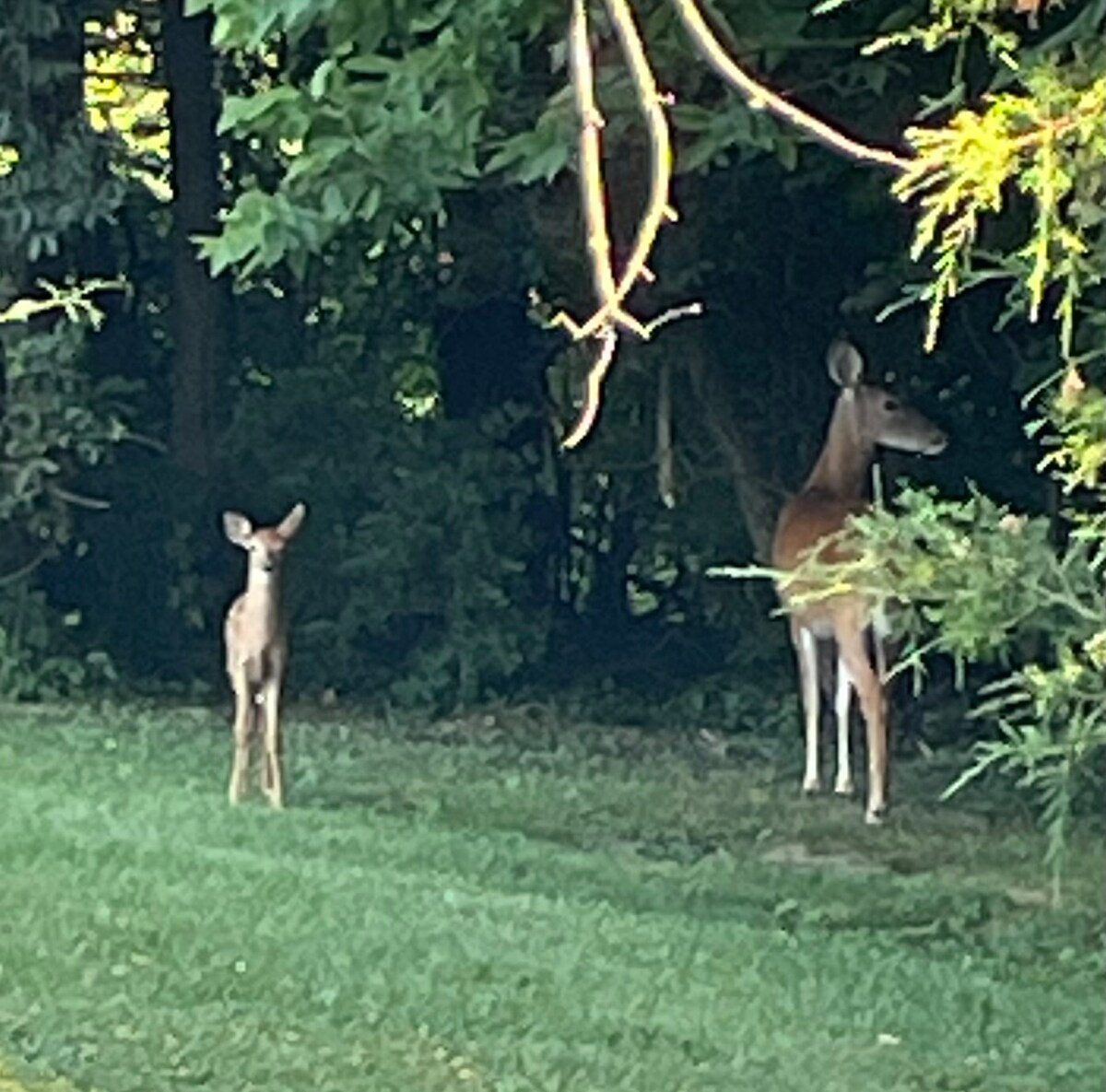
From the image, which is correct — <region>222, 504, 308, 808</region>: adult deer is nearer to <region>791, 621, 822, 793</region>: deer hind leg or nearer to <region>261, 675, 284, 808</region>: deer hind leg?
<region>261, 675, 284, 808</region>: deer hind leg

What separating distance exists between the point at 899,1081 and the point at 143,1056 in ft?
5.22

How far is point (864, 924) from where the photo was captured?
9.12 metres

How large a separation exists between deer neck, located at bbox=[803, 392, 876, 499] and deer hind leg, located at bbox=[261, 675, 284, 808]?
8.22 ft

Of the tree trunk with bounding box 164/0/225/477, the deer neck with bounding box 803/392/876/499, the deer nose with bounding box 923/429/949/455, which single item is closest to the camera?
the deer neck with bounding box 803/392/876/499

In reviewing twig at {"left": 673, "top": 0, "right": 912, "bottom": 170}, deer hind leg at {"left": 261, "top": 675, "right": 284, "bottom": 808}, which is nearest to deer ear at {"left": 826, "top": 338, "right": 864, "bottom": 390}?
deer hind leg at {"left": 261, "top": 675, "right": 284, "bottom": 808}

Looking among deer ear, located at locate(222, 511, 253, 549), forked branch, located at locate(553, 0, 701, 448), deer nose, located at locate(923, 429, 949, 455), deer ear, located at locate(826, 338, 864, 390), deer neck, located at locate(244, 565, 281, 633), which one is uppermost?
deer ear, located at locate(826, 338, 864, 390)

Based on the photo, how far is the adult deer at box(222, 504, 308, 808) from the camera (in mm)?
10586

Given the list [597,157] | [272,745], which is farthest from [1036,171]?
[272,745]

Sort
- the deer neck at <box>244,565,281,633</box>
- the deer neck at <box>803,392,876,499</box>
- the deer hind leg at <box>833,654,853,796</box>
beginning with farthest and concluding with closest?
the deer neck at <box>803,392,876,499</box> → the deer hind leg at <box>833,654,853,796</box> → the deer neck at <box>244,565,281,633</box>

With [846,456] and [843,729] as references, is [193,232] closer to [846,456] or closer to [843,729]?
[846,456]

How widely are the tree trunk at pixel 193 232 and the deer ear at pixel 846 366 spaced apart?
403 cm

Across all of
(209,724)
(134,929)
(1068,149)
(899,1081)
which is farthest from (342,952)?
(209,724)

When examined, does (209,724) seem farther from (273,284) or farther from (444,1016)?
(444,1016)

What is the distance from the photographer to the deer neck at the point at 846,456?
12336mm
